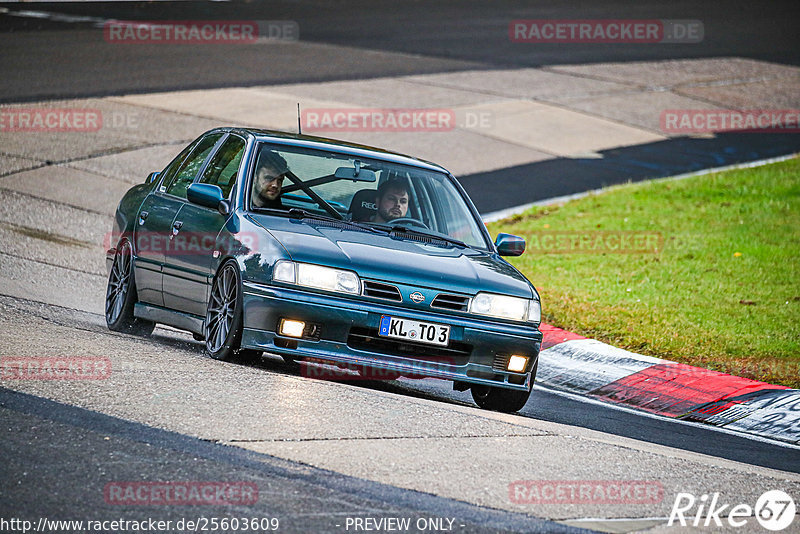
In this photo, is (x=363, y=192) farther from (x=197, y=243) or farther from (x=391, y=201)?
(x=197, y=243)

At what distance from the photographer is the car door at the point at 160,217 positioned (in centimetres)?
868

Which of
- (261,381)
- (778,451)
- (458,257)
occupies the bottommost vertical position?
(778,451)

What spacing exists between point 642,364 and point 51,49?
18.5 metres

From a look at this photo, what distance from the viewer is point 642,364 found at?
9.70 metres

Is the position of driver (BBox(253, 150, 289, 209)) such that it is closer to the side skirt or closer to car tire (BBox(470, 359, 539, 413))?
the side skirt

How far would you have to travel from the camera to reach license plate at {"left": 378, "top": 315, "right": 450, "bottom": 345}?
7234 mm

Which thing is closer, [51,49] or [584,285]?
[584,285]

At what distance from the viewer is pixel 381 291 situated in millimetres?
7277

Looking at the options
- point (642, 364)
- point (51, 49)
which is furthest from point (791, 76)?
point (642, 364)

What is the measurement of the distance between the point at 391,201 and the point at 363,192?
0.66 ft

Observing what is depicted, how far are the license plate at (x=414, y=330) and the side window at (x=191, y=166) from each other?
2.36m

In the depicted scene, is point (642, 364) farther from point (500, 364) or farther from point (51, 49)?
point (51, 49)

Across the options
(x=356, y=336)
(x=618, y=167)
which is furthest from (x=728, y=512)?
(x=618, y=167)

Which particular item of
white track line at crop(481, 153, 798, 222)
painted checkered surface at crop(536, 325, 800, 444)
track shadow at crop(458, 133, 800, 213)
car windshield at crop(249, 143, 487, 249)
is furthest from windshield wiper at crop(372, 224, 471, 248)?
track shadow at crop(458, 133, 800, 213)
